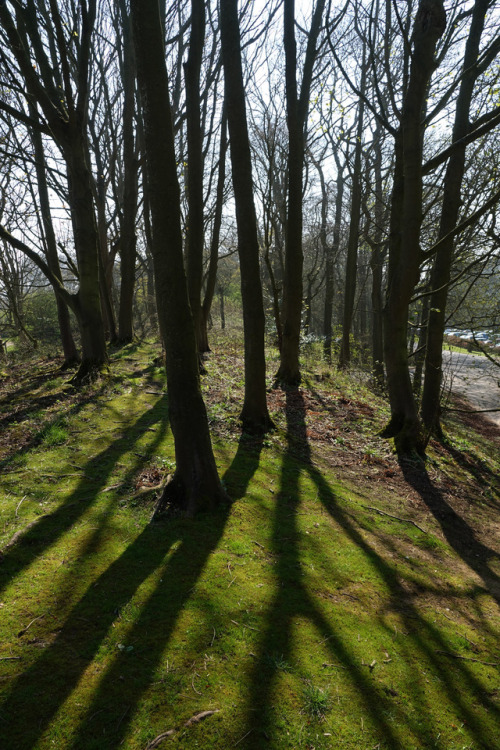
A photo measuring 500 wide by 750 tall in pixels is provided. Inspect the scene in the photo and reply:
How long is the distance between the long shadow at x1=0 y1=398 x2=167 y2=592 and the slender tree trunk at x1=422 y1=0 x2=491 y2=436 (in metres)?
5.72

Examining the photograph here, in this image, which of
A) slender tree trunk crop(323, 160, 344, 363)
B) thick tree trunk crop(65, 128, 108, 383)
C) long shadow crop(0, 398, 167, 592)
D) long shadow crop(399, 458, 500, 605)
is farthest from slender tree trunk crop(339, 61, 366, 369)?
long shadow crop(0, 398, 167, 592)

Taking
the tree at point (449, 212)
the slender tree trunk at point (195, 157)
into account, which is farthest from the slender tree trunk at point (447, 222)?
the slender tree trunk at point (195, 157)

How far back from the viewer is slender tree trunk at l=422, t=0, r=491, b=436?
297 inches

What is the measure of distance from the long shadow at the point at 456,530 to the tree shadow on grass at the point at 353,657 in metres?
1.30

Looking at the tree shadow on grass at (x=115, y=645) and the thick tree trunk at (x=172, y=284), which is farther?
the thick tree trunk at (x=172, y=284)

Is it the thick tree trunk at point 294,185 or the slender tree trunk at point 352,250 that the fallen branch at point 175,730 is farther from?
the slender tree trunk at point 352,250

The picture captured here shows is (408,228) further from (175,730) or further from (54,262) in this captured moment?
(54,262)

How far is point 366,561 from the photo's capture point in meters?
4.07

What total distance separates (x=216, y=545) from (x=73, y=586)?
4.10 ft

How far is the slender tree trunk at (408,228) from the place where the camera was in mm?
5938

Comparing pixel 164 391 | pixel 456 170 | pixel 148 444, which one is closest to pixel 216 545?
pixel 148 444

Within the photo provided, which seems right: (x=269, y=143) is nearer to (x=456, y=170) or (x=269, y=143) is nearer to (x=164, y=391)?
(x=456, y=170)

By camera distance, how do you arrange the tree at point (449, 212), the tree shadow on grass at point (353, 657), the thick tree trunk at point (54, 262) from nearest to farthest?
1. the tree shadow on grass at point (353, 657)
2. the tree at point (449, 212)
3. the thick tree trunk at point (54, 262)

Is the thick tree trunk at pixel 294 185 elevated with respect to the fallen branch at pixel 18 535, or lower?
elevated
